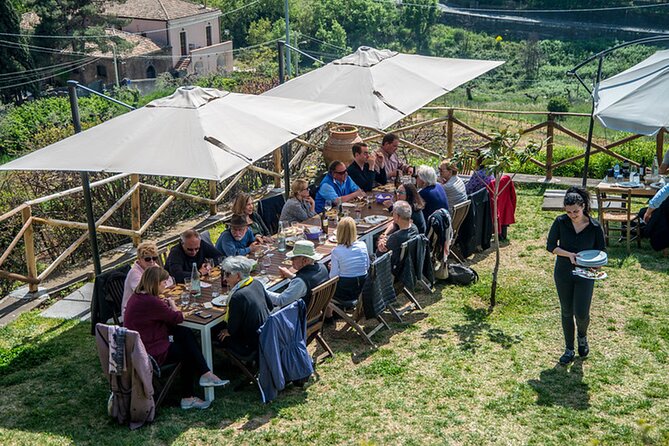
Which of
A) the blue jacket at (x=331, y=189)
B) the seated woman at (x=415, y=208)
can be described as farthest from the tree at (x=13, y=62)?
the seated woman at (x=415, y=208)

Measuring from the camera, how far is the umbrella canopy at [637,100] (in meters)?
8.63

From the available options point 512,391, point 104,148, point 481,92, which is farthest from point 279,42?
point 481,92

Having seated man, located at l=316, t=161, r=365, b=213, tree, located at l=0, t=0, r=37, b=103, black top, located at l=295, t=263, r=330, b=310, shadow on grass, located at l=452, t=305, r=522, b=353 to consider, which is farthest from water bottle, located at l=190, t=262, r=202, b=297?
tree, located at l=0, t=0, r=37, b=103

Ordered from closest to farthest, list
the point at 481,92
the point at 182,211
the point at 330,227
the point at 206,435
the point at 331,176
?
1. the point at 206,435
2. the point at 330,227
3. the point at 331,176
4. the point at 182,211
5. the point at 481,92

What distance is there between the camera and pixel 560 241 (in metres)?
6.61

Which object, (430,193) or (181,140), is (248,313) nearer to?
(181,140)

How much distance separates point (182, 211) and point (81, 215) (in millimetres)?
1657

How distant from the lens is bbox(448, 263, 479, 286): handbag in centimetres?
865

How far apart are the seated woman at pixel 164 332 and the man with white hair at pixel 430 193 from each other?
3440mm

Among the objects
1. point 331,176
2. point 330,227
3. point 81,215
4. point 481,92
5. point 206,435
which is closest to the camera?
point 206,435

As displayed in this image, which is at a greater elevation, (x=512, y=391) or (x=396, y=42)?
(x=512, y=391)

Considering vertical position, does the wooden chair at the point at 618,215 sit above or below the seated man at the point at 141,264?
below

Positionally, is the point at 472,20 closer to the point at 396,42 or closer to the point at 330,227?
the point at 396,42

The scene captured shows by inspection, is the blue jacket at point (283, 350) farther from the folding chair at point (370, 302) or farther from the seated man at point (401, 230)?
the seated man at point (401, 230)
